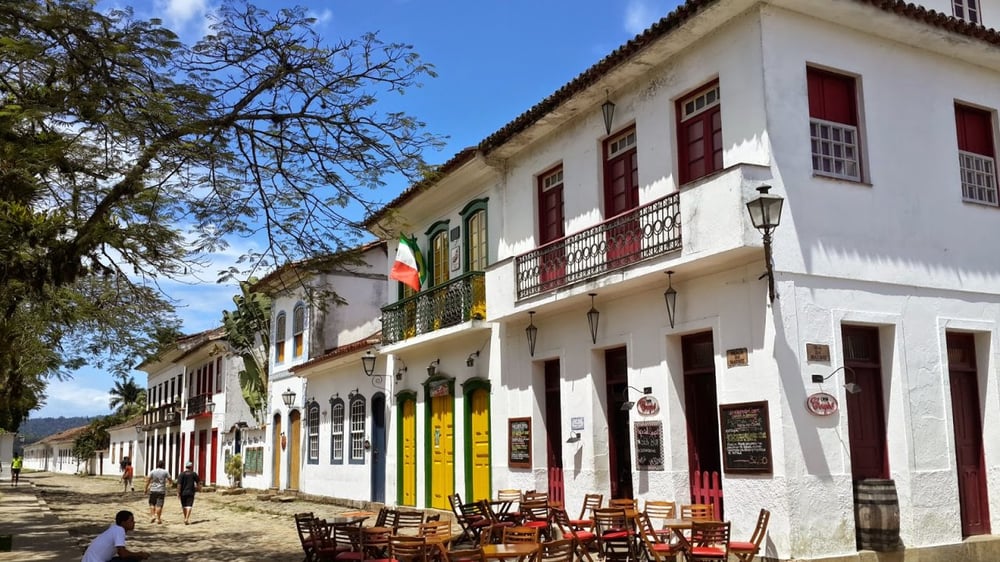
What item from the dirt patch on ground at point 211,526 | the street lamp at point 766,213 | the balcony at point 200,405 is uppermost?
the street lamp at point 766,213

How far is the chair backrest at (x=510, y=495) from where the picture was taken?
44.6 feet

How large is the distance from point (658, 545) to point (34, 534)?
1244cm

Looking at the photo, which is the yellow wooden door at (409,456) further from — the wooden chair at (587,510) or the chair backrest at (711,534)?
the chair backrest at (711,534)

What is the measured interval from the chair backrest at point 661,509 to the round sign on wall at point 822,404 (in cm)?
216

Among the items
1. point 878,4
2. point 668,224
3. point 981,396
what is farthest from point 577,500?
point 878,4

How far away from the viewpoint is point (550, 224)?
14336mm

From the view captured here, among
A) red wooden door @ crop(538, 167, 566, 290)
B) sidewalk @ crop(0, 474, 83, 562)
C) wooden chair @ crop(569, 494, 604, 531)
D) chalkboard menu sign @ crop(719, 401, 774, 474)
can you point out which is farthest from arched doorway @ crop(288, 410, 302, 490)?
chalkboard menu sign @ crop(719, 401, 774, 474)

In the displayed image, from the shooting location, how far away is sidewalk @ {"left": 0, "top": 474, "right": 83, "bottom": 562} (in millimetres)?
12938

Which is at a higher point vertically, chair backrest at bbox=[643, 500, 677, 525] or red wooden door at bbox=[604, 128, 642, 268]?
red wooden door at bbox=[604, 128, 642, 268]

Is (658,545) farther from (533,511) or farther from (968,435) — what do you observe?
(968,435)

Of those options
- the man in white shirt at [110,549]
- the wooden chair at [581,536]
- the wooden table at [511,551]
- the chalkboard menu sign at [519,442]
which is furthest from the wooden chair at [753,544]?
the man in white shirt at [110,549]

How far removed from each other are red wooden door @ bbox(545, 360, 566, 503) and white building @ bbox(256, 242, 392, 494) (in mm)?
6064

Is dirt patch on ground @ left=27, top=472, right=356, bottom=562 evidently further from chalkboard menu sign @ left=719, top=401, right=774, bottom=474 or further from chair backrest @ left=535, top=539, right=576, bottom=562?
chalkboard menu sign @ left=719, top=401, right=774, bottom=474

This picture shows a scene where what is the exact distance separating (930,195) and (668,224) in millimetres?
3366
